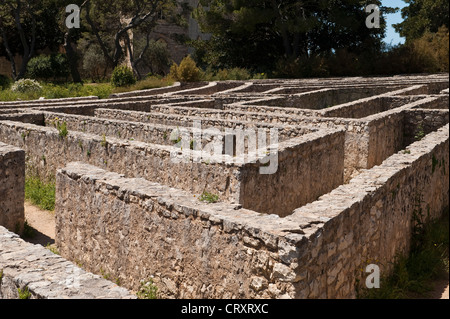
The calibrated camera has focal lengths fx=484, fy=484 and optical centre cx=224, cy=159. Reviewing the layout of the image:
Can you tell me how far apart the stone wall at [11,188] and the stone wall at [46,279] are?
3.23 metres

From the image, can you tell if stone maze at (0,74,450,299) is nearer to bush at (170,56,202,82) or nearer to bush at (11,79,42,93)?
bush at (11,79,42,93)

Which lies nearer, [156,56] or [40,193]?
[40,193]

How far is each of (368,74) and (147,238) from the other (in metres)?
24.6

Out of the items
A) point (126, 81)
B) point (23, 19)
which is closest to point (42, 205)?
point (126, 81)

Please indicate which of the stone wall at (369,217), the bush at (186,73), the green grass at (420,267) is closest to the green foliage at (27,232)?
the stone wall at (369,217)

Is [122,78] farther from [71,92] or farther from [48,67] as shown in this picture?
[48,67]

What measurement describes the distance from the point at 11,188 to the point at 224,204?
415 cm

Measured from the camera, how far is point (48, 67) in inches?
1261

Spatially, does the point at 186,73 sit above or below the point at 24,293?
above

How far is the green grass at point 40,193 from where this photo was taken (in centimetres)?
852

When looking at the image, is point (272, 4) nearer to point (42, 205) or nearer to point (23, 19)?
point (23, 19)

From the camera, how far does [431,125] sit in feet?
34.1

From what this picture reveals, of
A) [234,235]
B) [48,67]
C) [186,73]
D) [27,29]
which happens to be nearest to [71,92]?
[186,73]

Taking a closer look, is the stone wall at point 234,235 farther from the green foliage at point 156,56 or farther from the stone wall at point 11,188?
the green foliage at point 156,56
